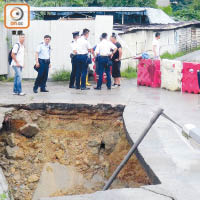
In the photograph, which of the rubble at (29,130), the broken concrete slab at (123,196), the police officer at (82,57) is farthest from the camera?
the police officer at (82,57)

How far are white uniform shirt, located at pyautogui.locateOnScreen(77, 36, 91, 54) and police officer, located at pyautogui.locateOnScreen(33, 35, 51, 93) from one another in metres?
0.92

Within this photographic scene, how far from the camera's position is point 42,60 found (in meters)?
13.8

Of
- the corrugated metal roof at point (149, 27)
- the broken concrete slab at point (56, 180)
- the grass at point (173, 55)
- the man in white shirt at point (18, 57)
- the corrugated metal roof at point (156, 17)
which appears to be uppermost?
the corrugated metal roof at point (156, 17)

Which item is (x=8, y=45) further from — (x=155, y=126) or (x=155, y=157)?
(x=155, y=157)

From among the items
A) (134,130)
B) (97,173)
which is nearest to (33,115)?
(97,173)

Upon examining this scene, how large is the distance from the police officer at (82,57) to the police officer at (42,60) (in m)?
0.95

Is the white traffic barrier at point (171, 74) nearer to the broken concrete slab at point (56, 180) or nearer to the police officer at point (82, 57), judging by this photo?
the police officer at point (82, 57)

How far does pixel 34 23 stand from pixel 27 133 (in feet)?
17.2

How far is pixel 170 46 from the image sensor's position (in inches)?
1180

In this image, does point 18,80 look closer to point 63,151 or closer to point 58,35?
point 63,151

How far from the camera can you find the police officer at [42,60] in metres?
13.6

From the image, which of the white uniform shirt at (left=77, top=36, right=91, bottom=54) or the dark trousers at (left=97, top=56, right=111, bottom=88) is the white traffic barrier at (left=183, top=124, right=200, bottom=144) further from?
the white uniform shirt at (left=77, top=36, right=91, bottom=54)

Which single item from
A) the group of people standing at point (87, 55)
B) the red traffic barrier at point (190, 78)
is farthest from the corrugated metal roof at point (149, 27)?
the red traffic barrier at point (190, 78)

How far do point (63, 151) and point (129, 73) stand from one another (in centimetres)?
676
